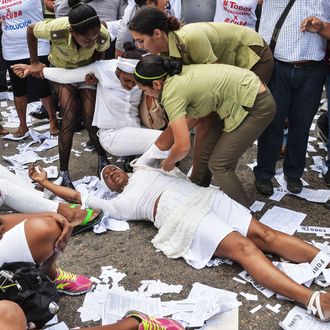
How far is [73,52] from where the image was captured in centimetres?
385

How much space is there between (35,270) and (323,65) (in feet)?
8.30

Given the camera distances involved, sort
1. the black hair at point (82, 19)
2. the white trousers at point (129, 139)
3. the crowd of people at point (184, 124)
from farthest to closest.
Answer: the white trousers at point (129, 139), the black hair at point (82, 19), the crowd of people at point (184, 124)

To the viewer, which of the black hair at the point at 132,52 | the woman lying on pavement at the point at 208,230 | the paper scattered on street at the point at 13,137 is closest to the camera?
the woman lying on pavement at the point at 208,230

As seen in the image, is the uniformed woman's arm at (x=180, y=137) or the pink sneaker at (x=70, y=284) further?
the uniformed woman's arm at (x=180, y=137)

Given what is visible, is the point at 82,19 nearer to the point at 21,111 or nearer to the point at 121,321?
the point at 21,111

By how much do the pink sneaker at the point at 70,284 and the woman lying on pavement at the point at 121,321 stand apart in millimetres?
→ 490

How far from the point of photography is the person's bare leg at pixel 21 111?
5180 millimetres

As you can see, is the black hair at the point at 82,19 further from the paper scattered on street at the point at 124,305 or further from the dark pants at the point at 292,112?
the paper scattered on street at the point at 124,305

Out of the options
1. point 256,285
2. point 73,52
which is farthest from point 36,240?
point 73,52

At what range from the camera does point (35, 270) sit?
7.52 ft

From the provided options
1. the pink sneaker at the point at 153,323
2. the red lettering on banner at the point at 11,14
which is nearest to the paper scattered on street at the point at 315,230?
the pink sneaker at the point at 153,323

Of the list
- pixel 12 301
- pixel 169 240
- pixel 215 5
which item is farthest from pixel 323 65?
pixel 12 301

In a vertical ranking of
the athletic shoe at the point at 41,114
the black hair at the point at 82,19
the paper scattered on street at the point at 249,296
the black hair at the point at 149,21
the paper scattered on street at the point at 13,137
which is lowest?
the athletic shoe at the point at 41,114

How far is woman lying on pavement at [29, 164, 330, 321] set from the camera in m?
2.69
